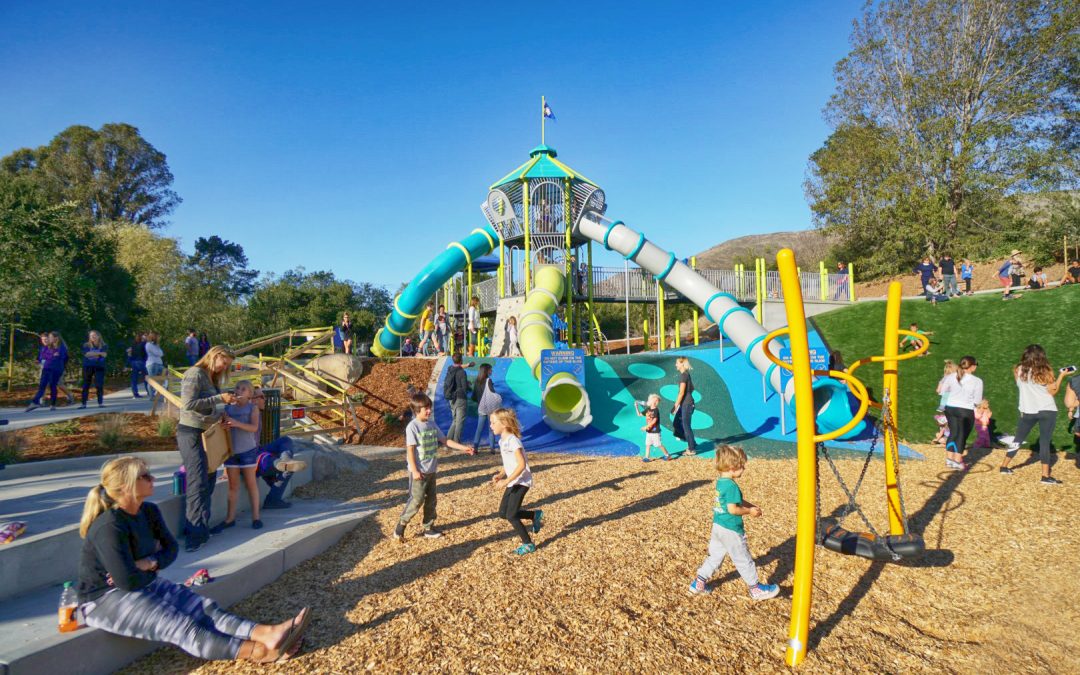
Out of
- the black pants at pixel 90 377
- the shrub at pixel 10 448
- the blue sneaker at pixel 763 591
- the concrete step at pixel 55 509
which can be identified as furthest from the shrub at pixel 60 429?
the blue sneaker at pixel 763 591

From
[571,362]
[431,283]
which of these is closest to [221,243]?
[431,283]

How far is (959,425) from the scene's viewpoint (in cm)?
840

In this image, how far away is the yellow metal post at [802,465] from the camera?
3.66 metres

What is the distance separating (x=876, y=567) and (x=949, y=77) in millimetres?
36861

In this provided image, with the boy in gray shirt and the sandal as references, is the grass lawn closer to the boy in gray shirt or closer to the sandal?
the boy in gray shirt

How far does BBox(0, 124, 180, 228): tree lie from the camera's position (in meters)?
44.8

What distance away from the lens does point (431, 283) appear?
21719 mm

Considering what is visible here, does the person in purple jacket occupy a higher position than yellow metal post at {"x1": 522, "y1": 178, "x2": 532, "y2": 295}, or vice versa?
yellow metal post at {"x1": 522, "y1": 178, "x2": 532, "y2": 295}

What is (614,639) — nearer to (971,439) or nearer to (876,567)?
(876,567)

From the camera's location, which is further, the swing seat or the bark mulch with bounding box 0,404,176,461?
the bark mulch with bounding box 0,404,176,461

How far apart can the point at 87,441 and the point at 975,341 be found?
18927mm

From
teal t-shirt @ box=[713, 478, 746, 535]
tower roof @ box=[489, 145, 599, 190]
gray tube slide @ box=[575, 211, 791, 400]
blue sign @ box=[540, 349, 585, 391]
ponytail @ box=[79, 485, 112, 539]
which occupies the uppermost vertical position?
tower roof @ box=[489, 145, 599, 190]

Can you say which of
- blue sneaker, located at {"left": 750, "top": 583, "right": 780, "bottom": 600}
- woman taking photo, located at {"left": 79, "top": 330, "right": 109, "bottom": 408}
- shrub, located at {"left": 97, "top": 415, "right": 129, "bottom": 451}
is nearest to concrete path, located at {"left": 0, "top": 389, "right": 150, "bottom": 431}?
woman taking photo, located at {"left": 79, "top": 330, "right": 109, "bottom": 408}

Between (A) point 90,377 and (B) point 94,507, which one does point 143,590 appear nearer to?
(B) point 94,507
